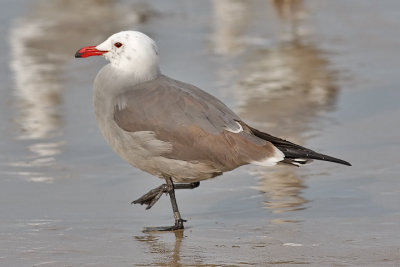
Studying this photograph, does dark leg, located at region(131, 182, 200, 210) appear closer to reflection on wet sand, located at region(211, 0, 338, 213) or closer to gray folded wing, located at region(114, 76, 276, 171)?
gray folded wing, located at region(114, 76, 276, 171)

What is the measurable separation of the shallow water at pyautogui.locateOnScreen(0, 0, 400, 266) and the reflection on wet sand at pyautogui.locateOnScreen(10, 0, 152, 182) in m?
0.03

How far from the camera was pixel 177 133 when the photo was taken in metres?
6.05

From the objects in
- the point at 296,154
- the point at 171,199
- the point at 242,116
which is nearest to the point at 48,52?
the point at 242,116

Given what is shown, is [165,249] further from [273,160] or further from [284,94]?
[284,94]

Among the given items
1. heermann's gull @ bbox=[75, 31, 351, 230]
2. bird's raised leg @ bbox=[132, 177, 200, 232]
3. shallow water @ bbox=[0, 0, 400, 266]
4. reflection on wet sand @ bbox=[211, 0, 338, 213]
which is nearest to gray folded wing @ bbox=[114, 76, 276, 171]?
heermann's gull @ bbox=[75, 31, 351, 230]

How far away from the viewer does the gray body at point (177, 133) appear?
6031 millimetres

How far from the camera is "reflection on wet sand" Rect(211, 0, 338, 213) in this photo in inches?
285

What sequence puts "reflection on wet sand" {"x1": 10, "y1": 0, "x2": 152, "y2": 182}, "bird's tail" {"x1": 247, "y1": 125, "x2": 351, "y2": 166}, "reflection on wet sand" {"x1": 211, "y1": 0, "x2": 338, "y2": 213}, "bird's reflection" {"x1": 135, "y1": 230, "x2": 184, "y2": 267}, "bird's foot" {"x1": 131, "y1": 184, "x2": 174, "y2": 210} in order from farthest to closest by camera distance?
"reflection on wet sand" {"x1": 10, "y1": 0, "x2": 152, "y2": 182} < "reflection on wet sand" {"x1": 211, "y1": 0, "x2": 338, "y2": 213} < "bird's foot" {"x1": 131, "y1": 184, "x2": 174, "y2": 210} < "bird's tail" {"x1": 247, "y1": 125, "x2": 351, "y2": 166} < "bird's reflection" {"x1": 135, "y1": 230, "x2": 184, "y2": 267}

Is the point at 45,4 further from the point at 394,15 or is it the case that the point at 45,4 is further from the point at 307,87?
the point at 307,87

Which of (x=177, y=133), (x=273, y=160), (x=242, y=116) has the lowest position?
(x=273, y=160)

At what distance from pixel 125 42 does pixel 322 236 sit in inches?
63.9

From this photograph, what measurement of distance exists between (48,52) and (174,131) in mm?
6995

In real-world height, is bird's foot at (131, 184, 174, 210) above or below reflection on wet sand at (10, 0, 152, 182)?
below

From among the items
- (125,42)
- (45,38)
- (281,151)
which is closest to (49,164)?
(125,42)
